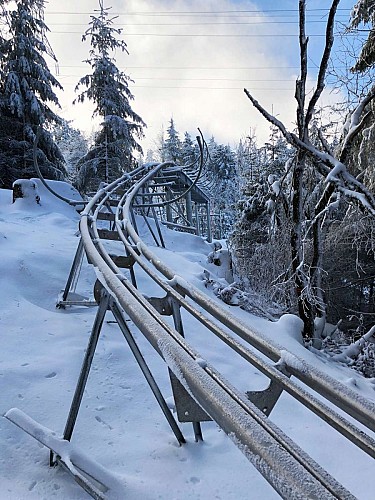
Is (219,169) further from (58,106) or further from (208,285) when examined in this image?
(208,285)

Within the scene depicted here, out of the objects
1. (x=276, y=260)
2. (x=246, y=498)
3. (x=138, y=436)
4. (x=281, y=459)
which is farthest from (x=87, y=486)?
A: (x=276, y=260)

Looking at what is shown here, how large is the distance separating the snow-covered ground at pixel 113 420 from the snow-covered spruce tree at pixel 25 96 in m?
11.8

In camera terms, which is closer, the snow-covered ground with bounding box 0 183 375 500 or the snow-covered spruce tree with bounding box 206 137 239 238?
the snow-covered ground with bounding box 0 183 375 500

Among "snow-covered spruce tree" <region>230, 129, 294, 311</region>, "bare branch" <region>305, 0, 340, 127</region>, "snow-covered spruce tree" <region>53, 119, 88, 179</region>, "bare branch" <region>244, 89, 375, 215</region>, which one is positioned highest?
"snow-covered spruce tree" <region>53, 119, 88, 179</region>

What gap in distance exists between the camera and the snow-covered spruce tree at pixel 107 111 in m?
17.2

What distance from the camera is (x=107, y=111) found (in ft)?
57.6

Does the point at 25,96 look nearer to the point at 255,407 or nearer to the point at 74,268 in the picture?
the point at 74,268

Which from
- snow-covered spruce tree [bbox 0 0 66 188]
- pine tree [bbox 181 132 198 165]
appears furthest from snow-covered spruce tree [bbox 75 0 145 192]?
pine tree [bbox 181 132 198 165]

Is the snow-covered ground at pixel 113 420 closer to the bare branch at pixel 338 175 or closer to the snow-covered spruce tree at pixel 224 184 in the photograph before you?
the bare branch at pixel 338 175

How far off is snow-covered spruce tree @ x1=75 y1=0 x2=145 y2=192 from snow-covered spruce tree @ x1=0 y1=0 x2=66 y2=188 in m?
2.19

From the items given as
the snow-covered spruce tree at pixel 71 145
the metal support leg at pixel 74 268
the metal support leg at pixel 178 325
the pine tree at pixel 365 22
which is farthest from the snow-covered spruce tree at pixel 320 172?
the snow-covered spruce tree at pixel 71 145

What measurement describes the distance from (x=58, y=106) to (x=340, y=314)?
1564 centimetres

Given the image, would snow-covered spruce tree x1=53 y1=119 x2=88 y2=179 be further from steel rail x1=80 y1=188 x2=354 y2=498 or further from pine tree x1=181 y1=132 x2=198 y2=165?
steel rail x1=80 y1=188 x2=354 y2=498

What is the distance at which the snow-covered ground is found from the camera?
65.7 inches
